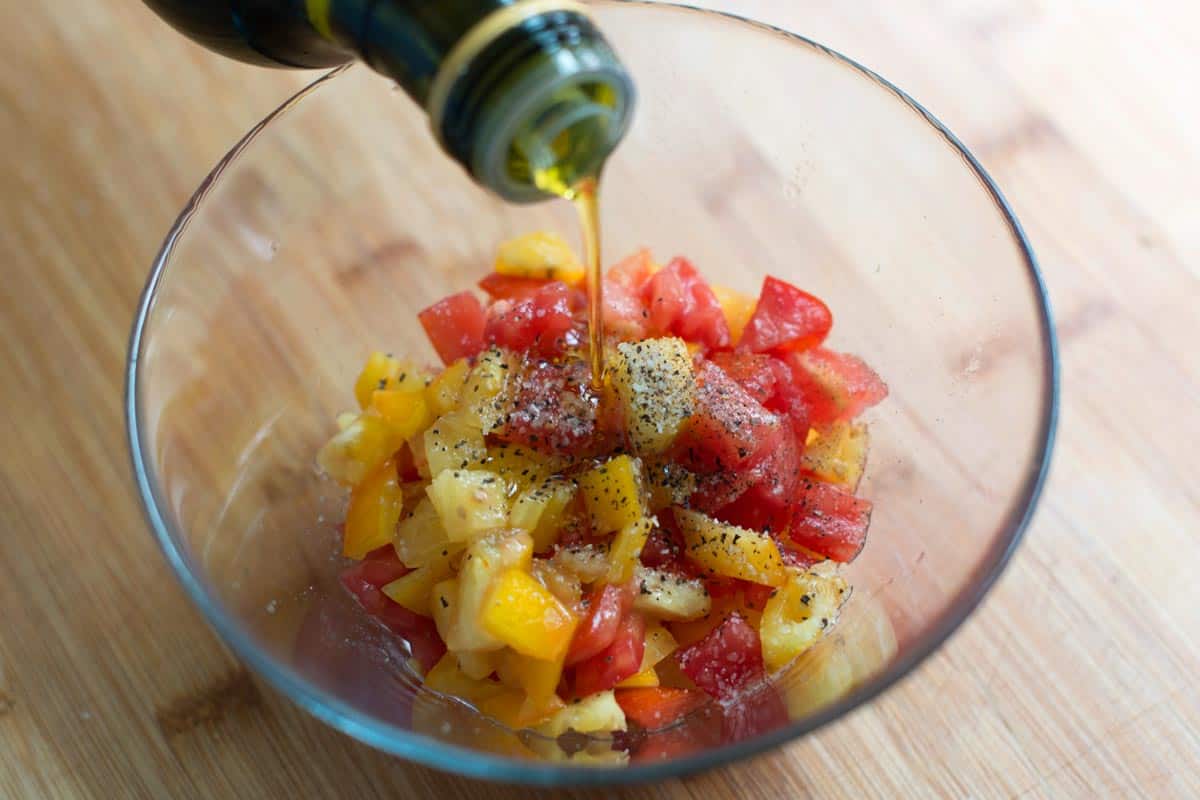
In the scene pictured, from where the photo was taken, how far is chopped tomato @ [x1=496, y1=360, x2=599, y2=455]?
1567 mm

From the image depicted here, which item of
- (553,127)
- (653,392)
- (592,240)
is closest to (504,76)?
(553,127)

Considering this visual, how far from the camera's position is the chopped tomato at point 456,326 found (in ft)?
5.84

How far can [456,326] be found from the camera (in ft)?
5.84

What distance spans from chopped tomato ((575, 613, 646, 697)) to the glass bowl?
111mm

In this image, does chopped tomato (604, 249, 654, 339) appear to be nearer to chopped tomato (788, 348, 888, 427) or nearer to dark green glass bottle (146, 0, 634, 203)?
chopped tomato (788, 348, 888, 427)

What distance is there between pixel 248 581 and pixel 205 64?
48.1 inches

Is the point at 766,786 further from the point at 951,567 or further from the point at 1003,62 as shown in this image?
the point at 1003,62

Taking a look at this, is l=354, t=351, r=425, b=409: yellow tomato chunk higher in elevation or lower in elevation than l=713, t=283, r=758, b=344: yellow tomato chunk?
lower

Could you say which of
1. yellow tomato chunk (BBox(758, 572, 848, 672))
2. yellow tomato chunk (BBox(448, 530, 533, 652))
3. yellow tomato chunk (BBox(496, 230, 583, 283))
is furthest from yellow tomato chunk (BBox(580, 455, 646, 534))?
yellow tomato chunk (BBox(496, 230, 583, 283))

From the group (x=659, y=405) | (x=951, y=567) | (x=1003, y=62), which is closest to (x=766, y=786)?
(x=951, y=567)

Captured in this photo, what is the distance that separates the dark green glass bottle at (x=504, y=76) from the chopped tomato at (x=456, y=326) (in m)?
0.54

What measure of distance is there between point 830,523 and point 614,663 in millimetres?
400

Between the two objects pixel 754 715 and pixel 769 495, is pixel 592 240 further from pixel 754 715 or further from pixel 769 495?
pixel 754 715

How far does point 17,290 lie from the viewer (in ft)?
6.59
